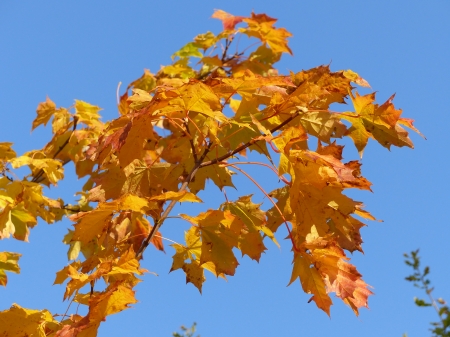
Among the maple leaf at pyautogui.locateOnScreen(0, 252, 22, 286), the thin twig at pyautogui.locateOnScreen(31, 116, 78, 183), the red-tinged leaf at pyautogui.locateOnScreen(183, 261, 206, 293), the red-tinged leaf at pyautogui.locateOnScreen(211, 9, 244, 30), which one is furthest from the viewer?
the red-tinged leaf at pyautogui.locateOnScreen(211, 9, 244, 30)

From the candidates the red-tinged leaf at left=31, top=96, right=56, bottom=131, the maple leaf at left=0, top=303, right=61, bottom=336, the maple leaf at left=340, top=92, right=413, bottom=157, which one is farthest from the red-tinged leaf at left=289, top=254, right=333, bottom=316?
the red-tinged leaf at left=31, top=96, right=56, bottom=131

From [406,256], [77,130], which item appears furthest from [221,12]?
[406,256]

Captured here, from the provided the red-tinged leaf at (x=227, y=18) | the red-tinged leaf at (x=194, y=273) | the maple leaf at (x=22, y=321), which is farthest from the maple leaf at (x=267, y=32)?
the maple leaf at (x=22, y=321)

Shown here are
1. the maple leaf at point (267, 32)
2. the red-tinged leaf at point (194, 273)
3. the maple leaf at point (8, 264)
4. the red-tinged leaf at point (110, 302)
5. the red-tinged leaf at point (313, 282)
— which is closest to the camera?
the red-tinged leaf at point (110, 302)

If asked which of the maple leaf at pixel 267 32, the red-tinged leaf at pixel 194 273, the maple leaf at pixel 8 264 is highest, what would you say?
the maple leaf at pixel 267 32

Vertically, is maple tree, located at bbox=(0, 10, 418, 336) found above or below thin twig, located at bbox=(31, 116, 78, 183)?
below

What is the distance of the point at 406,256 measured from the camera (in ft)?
32.0

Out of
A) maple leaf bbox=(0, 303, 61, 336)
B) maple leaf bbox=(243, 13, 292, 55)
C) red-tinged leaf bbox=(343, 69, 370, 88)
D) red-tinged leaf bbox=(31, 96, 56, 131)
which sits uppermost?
maple leaf bbox=(243, 13, 292, 55)

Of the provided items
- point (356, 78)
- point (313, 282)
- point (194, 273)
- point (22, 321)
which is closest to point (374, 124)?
point (356, 78)

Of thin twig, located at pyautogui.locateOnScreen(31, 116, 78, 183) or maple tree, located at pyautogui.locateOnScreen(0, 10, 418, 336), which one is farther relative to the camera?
thin twig, located at pyautogui.locateOnScreen(31, 116, 78, 183)

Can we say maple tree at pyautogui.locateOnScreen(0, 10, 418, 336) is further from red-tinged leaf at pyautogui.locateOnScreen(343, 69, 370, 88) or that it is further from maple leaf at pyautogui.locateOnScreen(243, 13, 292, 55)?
maple leaf at pyautogui.locateOnScreen(243, 13, 292, 55)

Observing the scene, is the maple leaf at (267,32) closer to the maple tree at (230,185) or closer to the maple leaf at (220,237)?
the maple tree at (230,185)

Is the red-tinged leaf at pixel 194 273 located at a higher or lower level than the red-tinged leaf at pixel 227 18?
lower

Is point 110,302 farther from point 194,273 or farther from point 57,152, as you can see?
point 57,152
